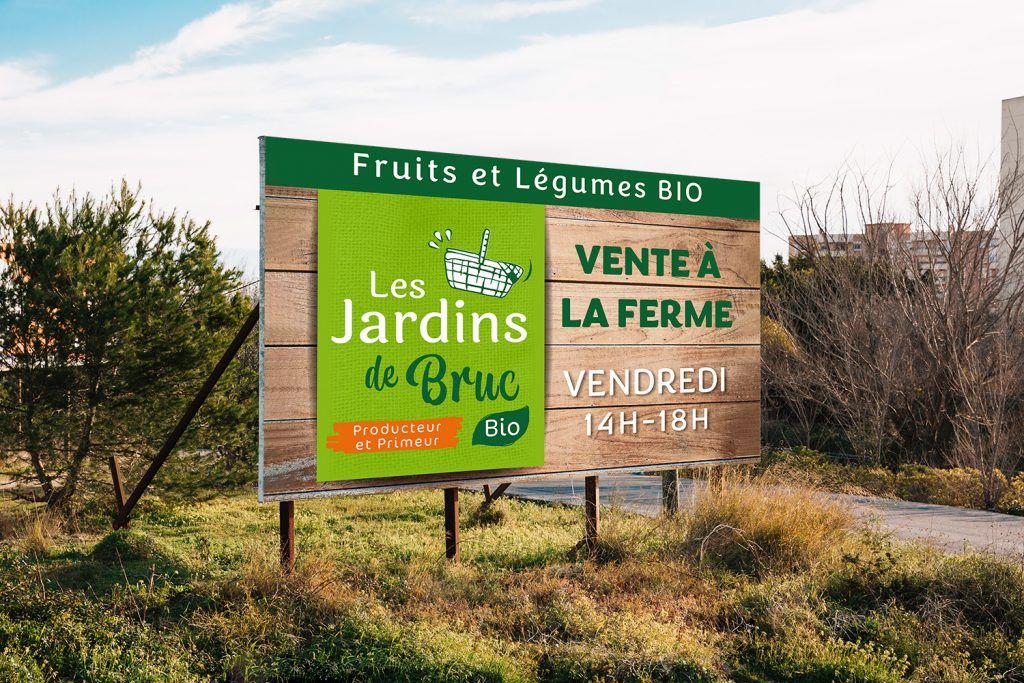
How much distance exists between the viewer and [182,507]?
11234 millimetres

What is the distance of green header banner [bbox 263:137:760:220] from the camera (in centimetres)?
663

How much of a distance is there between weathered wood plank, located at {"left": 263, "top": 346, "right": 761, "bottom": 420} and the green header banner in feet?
3.85

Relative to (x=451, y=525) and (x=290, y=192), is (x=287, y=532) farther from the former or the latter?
(x=290, y=192)

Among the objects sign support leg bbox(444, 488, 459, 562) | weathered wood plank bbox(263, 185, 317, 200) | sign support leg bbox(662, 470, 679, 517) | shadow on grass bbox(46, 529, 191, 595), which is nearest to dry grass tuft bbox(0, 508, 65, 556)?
shadow on grass bbox(46, 529, 191, 595)

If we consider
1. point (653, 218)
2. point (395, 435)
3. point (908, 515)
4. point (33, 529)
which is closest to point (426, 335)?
point (395, 435)

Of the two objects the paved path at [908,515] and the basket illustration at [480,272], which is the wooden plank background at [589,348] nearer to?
the basket illustration at [480,272]

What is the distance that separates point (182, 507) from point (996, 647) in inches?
345

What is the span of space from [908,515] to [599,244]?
214 inches

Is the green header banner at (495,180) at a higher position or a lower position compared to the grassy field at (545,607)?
higher

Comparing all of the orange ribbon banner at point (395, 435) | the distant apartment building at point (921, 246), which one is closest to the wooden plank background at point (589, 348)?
the orange ribbon banner at point (395, 435)

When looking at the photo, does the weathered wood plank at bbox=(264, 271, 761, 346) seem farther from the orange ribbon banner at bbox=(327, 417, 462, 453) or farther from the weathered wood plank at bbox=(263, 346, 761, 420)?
the orange ribbon banner at bbox=(327, 417, 462, 453)

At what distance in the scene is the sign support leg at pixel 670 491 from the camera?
862 cm

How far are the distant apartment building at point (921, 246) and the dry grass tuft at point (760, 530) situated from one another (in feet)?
26.3

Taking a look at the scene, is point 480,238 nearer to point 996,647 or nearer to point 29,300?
point 996,647
